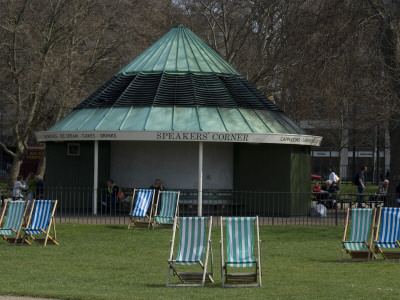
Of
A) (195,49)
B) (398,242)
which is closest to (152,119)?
(195,49)

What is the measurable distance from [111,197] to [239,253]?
16.4 m

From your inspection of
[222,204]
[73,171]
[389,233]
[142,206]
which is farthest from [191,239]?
[73,171]

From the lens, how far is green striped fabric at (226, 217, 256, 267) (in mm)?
14922

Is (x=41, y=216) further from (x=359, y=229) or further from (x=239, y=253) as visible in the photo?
(x=239, y=253)

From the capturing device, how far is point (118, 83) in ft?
109

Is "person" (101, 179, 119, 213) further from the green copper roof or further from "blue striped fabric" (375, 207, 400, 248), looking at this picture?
"blue striped fabric" (375, 207, 400, 248)

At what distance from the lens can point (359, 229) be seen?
18.8 metres

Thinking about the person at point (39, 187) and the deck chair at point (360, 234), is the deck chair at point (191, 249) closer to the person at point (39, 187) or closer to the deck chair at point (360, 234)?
the deck chair at point (360, 234)

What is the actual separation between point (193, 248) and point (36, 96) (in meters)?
28.6

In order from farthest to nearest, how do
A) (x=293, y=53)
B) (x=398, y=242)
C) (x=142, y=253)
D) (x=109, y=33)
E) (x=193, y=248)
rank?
(x=109, y=33) → (x=293, y=53) → (x=142, y=253) → (x=398, y=242) → (x=193, y=248)

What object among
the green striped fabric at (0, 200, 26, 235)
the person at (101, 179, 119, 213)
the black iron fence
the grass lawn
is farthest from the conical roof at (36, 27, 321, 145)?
the green striped fabric at (0, 200, 26, 235)

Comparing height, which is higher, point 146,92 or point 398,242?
point 146,92

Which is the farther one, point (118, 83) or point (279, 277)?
point (118, 83)

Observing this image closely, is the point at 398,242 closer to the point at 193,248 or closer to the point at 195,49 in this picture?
the point at 193,248
